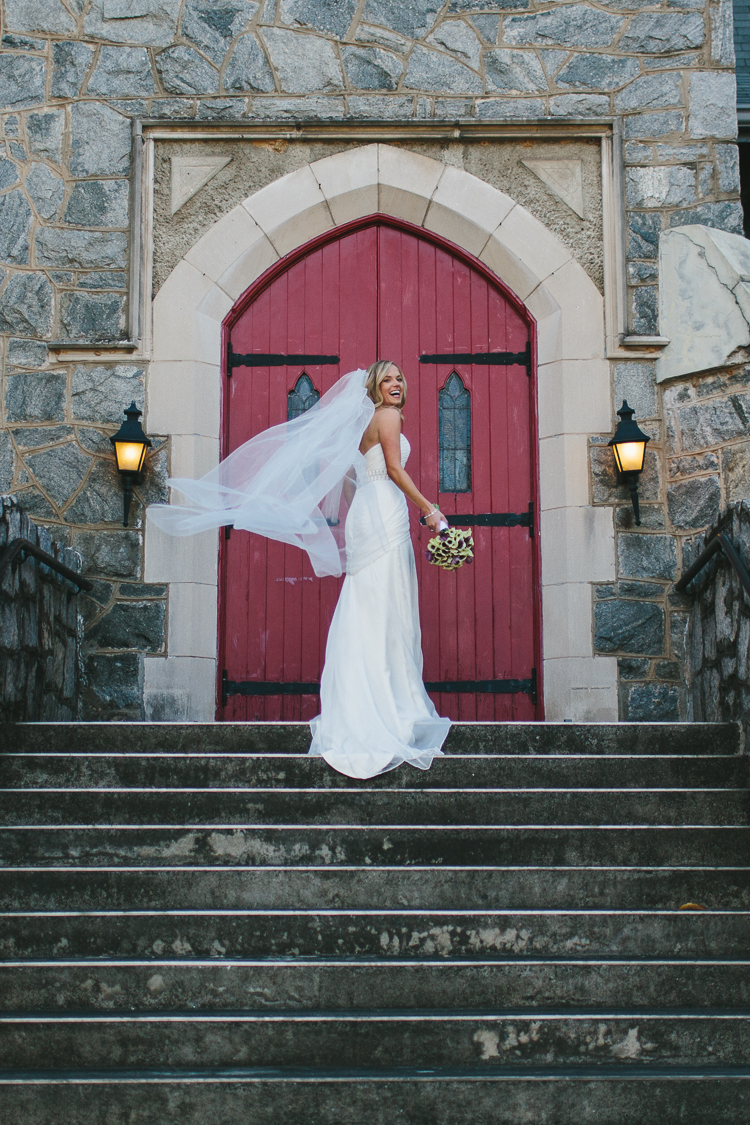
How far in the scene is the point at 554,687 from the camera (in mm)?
5656

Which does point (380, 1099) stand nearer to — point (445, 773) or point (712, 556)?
point (445, 773)

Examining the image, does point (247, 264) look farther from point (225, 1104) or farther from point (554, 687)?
point (225, 1104)

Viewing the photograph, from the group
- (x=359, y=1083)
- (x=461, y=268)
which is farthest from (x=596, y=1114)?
(x=461, y=268)

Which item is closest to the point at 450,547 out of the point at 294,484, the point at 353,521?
the point at 353,521

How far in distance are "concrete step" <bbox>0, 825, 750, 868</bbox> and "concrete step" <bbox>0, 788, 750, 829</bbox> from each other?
13 cm

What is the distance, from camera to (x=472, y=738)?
419 centimetres

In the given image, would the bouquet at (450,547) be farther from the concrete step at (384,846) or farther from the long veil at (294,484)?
the concrete step at (384,846)

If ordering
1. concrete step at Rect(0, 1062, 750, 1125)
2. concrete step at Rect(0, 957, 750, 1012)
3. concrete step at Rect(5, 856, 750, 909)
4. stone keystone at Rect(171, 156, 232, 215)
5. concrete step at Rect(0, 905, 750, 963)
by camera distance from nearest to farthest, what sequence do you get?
concrete step at Rect(0, 1062, 750, 1125)
concrete step at Rect(0, 957, 750, 1012)
concrete step at Rect(0, 905, 750, 963)
concrete step at Rect(5, 856, 750, 909)
stone keystone at Rect(171, 156, 232, 215)

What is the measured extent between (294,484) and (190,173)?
2415 mm

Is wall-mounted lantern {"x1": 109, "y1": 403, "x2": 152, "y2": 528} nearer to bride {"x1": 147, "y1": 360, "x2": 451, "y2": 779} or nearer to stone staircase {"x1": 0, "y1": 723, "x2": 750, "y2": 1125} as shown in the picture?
bride {"x1": 147, "y1": 360, "x2": 451, "y2": 779}

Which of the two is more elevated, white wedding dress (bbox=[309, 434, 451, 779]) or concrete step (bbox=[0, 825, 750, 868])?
white wedding dress (bbox=[309, 434, 451, 779])

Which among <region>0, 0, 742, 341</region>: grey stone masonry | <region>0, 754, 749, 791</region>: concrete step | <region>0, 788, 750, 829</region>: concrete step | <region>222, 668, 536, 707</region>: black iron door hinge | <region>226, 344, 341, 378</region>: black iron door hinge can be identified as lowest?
<region>0, 788, 750, 829</region>: concrete step

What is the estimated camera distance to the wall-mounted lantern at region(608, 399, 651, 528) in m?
5.57

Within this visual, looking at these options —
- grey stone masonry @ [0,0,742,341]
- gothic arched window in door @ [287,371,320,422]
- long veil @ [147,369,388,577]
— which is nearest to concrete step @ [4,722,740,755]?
long veil @ [147,369,388,577]
